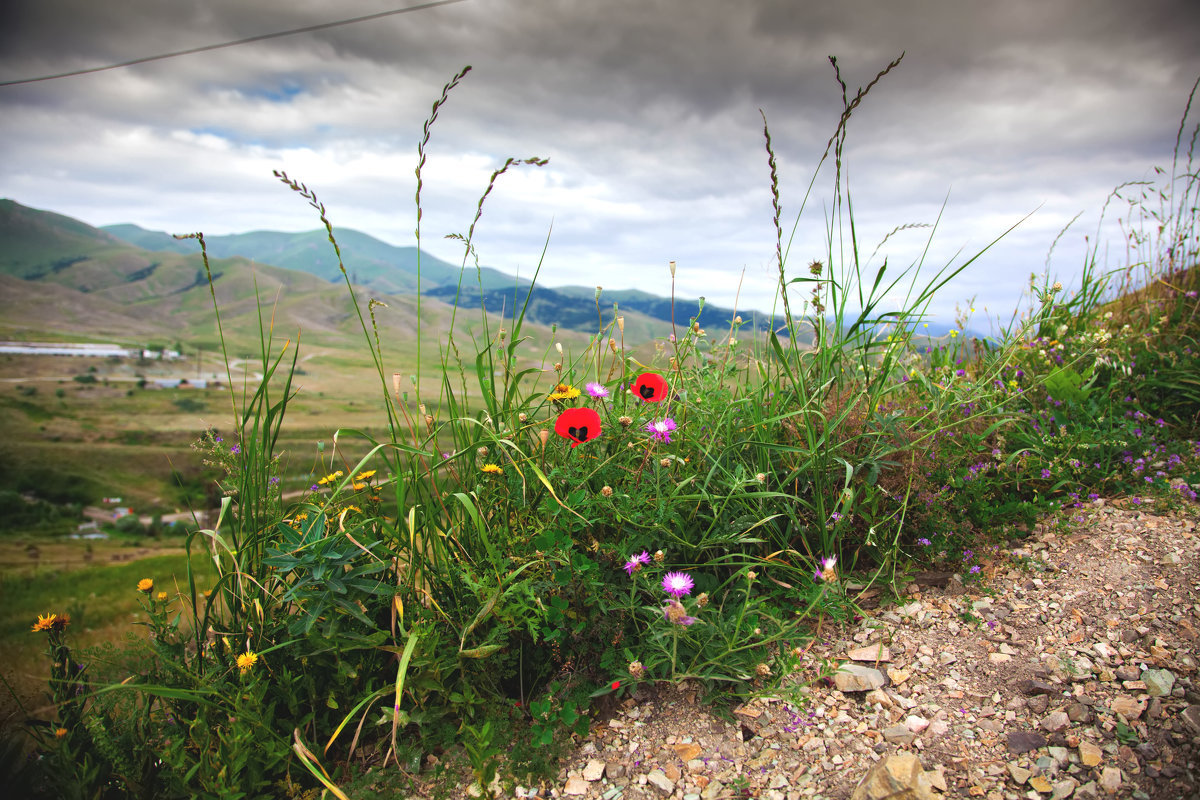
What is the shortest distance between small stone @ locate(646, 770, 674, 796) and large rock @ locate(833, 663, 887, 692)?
72 centimetres

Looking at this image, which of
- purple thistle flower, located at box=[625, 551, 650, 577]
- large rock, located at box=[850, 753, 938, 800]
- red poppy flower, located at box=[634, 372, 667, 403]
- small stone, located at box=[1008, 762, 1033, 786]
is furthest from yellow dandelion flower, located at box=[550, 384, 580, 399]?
small stone, located at box=[1008, 762, 1033, 786]

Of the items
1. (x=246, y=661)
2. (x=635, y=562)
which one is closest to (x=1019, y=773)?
(x=635, y=562)

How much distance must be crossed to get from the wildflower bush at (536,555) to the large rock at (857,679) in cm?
11

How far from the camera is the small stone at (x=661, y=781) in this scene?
5.66ft

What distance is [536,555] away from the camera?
6.95 ft

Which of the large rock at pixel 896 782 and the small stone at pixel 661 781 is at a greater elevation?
the large rock at pixel 896 782

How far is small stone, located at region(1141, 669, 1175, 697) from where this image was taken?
1.78m

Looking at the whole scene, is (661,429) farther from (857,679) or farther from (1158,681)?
(1158,681)

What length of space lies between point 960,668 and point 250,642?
2.63 metres

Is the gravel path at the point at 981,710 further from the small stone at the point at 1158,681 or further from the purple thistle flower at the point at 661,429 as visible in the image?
the purple thistle flower at the point at 661,429

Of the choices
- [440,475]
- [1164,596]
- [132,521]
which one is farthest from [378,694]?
[132,521]

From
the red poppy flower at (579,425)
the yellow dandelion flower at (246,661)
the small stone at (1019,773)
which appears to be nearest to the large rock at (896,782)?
the small stone at (1019,773)

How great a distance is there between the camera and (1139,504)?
8.96ft

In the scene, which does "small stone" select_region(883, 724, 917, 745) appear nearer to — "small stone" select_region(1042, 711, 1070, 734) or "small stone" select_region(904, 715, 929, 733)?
"small stone" select_region(904, 715, 929, 733)
